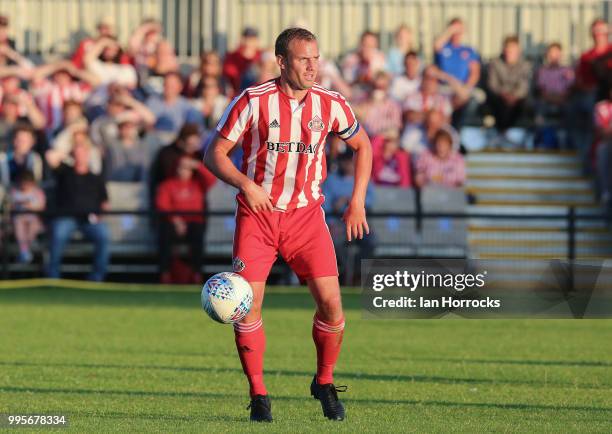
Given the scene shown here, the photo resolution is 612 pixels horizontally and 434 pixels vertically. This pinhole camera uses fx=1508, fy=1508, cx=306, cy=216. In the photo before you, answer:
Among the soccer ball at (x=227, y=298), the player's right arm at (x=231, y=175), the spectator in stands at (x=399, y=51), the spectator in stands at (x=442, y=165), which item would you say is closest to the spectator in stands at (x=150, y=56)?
the spectator in stands at (x=399, y=51)

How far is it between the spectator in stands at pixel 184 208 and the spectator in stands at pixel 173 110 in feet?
3.98

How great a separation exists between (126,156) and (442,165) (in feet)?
14.6

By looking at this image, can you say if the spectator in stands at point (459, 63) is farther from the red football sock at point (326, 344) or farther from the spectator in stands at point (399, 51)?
the red football sock at point (326, 344)

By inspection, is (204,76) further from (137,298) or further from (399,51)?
(137,298)

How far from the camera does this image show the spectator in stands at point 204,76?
22.4m

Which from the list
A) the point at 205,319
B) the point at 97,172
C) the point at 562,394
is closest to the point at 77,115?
the point at 97,172

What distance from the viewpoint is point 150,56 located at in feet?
77.0

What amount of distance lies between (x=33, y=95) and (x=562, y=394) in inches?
556

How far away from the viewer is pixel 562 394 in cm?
1017

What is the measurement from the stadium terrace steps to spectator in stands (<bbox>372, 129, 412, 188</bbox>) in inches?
51.1

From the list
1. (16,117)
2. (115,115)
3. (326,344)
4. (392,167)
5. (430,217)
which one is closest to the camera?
(326,344)

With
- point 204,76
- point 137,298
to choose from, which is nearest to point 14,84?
point 204,76

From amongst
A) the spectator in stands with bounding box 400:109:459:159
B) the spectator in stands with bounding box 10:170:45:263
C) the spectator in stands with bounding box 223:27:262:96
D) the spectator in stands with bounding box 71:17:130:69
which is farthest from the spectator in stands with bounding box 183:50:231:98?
the spectator in stands with bounding box 10:170:45:263

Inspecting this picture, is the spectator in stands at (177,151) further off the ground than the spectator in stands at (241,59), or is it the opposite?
the spectator in stands at (241,59)
